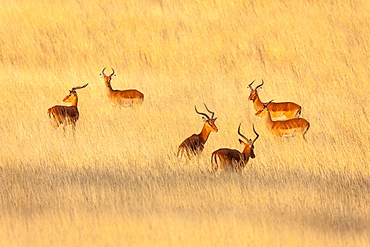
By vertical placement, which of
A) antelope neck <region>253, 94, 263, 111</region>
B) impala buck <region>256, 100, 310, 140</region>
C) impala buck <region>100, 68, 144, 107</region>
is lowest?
impala buck <region>256, 100, 310, 140</region>

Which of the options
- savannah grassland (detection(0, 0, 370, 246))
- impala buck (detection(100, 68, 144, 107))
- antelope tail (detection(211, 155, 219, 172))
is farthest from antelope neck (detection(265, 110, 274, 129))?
antelope tail (detection(211, 155, 219, 172))

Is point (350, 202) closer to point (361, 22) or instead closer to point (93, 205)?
point (93, 205)

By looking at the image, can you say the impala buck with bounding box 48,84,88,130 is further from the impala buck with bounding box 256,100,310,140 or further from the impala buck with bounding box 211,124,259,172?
the impala buck with bounding box 211,124,259,172

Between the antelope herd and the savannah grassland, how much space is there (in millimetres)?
179

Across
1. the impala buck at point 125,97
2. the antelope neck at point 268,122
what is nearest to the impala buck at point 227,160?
the antelope neck at point 268,122

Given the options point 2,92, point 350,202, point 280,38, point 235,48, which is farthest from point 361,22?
point 350,202

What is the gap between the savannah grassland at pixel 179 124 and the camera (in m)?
7.67

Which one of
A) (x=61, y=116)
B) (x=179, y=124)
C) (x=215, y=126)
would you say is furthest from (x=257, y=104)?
(x=215, y=126)

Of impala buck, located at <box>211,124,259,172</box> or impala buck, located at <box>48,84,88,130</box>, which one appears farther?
impala buck, located at <box>48,84,88,130</box>

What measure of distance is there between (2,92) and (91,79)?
2282 millimetres

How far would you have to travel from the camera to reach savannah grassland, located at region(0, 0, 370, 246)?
25.2 ft

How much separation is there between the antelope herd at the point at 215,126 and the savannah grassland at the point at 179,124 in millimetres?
179

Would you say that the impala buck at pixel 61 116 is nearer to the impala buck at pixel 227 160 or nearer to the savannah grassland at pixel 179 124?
the savannah grassland at pixel 179 124

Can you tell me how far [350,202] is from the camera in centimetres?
853
